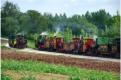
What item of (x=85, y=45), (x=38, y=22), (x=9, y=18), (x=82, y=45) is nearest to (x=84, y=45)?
(x=85, y=45)

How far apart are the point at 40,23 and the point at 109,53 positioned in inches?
2014

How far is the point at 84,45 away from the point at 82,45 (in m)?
0.33

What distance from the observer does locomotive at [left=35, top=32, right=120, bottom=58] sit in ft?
111

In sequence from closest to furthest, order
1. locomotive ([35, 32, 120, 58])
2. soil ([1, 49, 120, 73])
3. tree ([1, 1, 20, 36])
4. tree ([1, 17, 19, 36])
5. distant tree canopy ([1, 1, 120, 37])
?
soil ([1, 49, 120, 73])
locomotive ([35, 32, 120, 58])
tree ([1, 17, 19, 36])
tree ([1, 1, 20, 36])
distant tree canopy ([1, 1, 120, 37])

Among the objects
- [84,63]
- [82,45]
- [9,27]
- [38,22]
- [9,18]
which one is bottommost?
[84,63]

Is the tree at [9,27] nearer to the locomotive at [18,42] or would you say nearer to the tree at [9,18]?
the tree at [9,18]

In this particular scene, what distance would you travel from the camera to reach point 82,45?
37.2 m

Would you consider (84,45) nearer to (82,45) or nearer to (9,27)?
(82,45)

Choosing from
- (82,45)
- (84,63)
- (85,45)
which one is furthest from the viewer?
(82,45)

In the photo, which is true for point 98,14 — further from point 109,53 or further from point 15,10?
point 109,53

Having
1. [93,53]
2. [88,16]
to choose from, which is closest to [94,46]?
[93,53]

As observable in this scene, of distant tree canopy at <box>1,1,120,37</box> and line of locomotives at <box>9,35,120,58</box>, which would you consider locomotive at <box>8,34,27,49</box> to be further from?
distant tree canopy at <box>1,1,120,37</box>

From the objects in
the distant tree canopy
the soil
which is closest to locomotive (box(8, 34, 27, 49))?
the soil

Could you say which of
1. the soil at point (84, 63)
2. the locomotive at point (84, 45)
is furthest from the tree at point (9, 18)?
the soil at point (84, 63)
